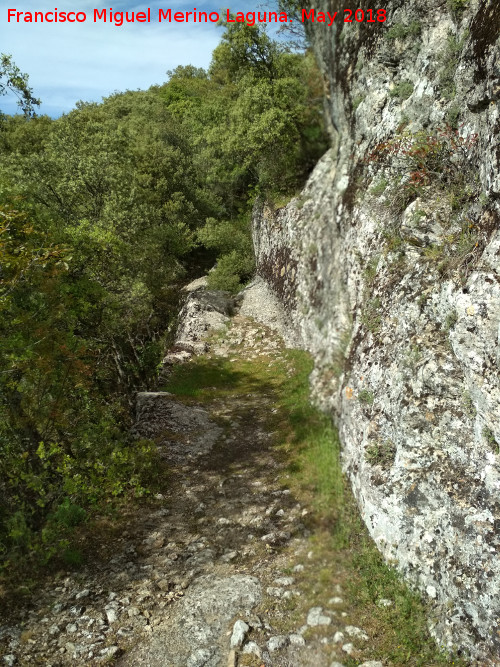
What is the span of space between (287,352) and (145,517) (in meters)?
9.93

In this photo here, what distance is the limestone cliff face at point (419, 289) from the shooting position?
629cm

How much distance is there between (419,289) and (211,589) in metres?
7.11

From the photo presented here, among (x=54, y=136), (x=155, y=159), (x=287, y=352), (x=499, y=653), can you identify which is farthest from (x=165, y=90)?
(x=499, y=653)

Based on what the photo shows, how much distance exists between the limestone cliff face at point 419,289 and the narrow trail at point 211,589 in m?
1.53

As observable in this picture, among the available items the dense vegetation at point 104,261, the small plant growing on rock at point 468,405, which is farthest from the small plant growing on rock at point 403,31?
the small plant growing on rock at point 468,405

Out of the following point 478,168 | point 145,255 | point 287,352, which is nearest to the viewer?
point 478,168

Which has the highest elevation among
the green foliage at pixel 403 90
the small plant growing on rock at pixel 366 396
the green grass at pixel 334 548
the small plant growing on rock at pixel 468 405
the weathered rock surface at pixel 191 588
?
the green foliage at pixel 403 90

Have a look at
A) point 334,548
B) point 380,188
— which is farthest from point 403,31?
point 334,548

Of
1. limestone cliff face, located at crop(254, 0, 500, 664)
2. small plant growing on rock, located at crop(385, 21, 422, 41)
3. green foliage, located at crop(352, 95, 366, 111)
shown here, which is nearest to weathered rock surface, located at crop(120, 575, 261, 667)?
limestone cliff face, located at crop(254, 0, 500, 664)

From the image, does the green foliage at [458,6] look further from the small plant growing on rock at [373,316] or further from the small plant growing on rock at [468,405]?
the small plant growing on rock at [468,405]

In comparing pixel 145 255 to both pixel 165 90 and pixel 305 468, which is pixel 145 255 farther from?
pixel 165 90

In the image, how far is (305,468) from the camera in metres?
12.1

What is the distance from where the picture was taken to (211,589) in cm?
831

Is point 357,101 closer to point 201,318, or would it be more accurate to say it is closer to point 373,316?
point 373,316
